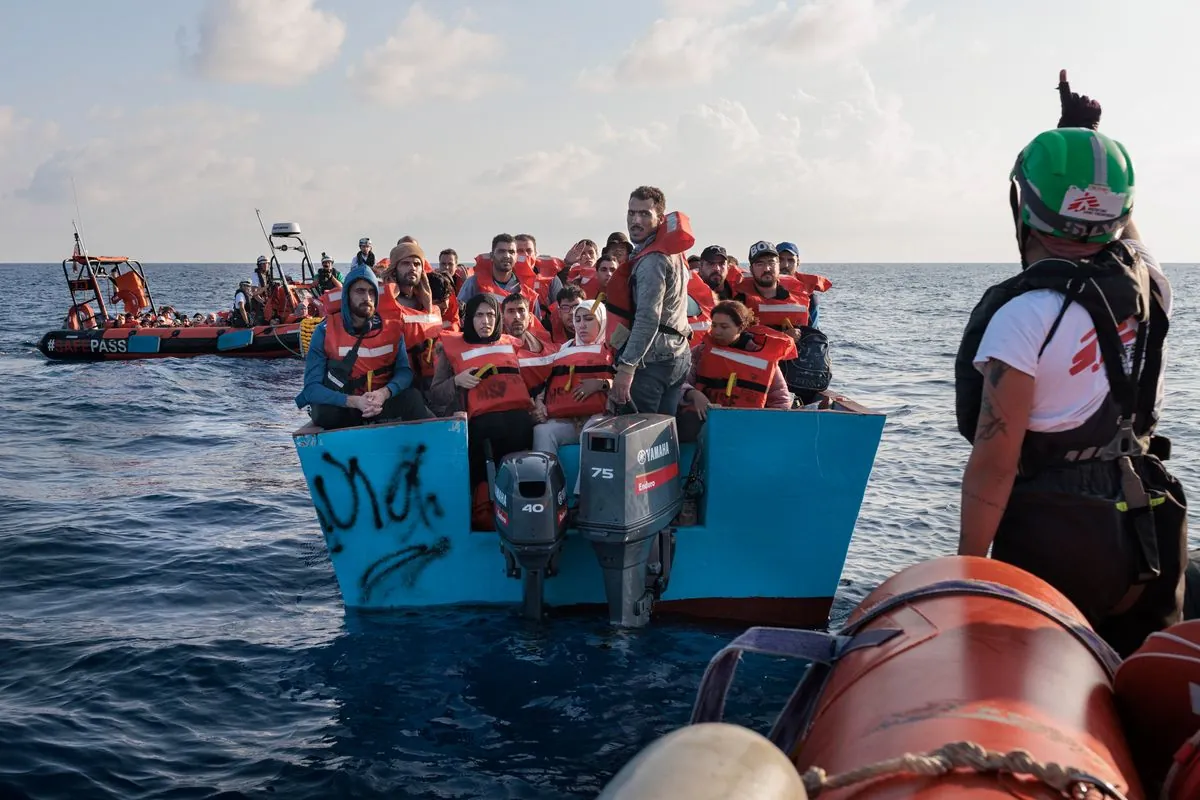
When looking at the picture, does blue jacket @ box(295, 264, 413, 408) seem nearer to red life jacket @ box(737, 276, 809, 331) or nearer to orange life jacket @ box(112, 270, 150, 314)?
red life jacket @ box(737, 276, 809, 331)

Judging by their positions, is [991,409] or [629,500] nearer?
[991,409]

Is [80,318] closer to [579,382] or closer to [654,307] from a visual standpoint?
[579,382]

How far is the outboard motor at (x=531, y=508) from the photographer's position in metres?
5.12

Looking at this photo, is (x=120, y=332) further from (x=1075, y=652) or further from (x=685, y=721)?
(x=1075, y=652)

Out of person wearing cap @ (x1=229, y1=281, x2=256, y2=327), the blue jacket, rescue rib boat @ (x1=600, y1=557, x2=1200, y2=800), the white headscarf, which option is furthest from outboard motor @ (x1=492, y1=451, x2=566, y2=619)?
person wearing cap @ (x1=229, y1=281, x2=256, y2=327)

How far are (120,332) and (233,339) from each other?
116 inches

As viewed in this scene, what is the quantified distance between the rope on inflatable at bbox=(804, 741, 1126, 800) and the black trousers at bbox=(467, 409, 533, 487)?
460 centimetres

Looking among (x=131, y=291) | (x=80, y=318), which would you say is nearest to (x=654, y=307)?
(x=80, y=318)

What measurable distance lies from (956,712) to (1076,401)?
40.0 inches

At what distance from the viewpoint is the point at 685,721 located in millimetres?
4836

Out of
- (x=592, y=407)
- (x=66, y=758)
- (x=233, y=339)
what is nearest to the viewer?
(x=66, y=758)

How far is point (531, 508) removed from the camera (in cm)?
512

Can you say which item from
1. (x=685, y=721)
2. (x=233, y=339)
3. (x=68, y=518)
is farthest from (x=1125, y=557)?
(x=233, y=339)

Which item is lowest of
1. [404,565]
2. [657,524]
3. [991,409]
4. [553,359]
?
[404,565]
